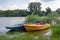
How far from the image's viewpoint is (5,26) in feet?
14.3

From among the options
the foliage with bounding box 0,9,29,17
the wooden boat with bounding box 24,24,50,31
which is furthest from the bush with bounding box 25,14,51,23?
the foliage with bounding box 0,9,29,17

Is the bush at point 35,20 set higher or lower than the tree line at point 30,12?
lower

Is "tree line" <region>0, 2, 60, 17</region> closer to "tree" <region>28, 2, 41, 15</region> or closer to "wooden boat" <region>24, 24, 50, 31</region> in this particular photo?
"tree" <region>28, 2, 41, 15</region>

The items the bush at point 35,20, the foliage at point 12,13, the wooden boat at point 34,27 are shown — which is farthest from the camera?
the wooden boat at point 34,27

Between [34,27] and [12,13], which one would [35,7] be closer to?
[12,13]

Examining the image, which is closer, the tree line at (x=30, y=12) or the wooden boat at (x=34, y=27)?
the tree line at (x=30, y=12)

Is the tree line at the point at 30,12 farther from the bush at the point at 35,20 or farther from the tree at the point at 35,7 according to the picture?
the bush at the point at 35,20

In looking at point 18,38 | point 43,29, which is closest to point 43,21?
point 43,29

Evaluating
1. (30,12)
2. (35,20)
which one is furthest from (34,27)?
(30,12)

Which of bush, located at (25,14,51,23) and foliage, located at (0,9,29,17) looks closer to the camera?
foliage, located at (0,9,29,17)

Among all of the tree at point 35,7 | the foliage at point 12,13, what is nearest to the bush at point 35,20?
the tree at point 35,7

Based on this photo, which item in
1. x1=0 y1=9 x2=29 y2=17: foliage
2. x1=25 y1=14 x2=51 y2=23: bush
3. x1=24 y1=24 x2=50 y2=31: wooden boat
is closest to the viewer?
x1=0 y1=9 x2=29 y2=17: foliage

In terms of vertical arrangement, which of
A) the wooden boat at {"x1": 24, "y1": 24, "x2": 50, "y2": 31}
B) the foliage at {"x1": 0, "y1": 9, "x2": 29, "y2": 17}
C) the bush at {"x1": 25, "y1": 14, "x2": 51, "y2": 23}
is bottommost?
the wooden boat at {"x1": 24, "y1": 24, "x2": 50, "y2": 31}

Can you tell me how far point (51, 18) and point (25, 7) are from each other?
0.76 metres
